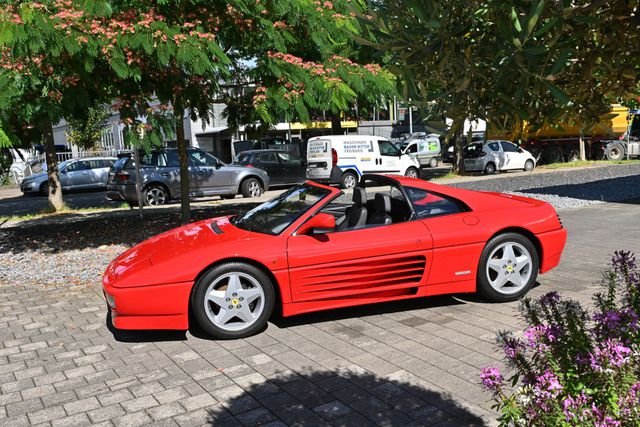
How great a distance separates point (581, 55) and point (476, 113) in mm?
618

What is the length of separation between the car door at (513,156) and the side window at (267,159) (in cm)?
1059

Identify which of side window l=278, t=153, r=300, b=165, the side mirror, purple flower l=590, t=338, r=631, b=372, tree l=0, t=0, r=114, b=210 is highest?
tree l=0, t=0, r=114, b=210

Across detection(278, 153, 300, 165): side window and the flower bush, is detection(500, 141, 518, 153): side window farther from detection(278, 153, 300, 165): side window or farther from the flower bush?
the flower bush

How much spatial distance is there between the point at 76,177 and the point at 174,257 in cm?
2094

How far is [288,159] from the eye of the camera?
23.0 m

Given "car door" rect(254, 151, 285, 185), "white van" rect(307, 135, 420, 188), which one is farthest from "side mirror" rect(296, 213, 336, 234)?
"car door" rect(254, 151, 285, 185)

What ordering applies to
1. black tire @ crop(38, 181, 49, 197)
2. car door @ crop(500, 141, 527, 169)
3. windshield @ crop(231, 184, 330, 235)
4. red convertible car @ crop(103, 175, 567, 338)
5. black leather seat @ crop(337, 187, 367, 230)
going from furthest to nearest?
car door @ crop(500, 141, 527, 169), black tire @ crop(38, 181, 49, 197), black leather seat @ crop(337, 187, 367, 230), windshield @ crop(231, 184, 330, 235), red convertible car @ crop(103, 175, 567, 338)

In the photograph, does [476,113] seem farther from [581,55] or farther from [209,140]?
[209,140]

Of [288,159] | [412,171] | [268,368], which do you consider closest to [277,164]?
[288,159]

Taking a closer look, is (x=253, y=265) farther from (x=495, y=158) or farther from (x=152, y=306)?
(x=495, y=158)

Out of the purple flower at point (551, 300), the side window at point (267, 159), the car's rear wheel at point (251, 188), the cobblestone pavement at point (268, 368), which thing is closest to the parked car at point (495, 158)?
the side window at point (267, 159)

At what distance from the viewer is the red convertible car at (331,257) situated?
4922 mm

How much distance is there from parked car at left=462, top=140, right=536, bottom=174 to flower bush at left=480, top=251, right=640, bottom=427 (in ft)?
75.5

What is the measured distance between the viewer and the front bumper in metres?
4.79
